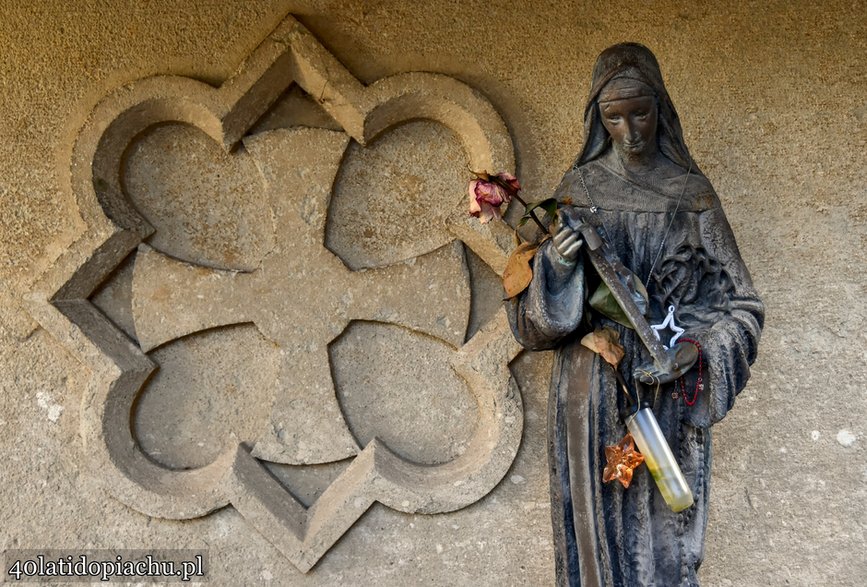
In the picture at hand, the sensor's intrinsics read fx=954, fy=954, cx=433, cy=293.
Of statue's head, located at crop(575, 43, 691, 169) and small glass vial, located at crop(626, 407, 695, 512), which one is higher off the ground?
statue's head, located at crop(575, 43, 691, 169)

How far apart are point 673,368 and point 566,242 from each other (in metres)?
0.44

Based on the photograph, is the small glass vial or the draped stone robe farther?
the draped stone robe

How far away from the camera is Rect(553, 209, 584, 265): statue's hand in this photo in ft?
8.29

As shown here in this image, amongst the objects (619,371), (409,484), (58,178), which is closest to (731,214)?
(619,371)

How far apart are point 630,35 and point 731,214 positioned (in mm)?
706

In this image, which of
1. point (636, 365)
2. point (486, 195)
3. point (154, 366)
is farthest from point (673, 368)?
point (154, 366)

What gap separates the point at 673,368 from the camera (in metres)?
2.52

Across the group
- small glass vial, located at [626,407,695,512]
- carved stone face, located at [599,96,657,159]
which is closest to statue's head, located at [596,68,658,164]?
carved stone face, located at [599,96,657,159]

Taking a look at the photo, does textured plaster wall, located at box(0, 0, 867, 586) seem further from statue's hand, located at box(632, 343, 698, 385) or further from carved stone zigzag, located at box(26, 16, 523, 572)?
statue's hand, located at box(632, 343, 698, 385)

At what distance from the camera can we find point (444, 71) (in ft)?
10.9

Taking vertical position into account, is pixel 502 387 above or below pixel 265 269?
below

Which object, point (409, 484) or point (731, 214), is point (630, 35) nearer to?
point (731, 214)

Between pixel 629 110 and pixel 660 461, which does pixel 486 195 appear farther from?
pixel 660 461

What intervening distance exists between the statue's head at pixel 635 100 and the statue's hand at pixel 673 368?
0.57 metres
